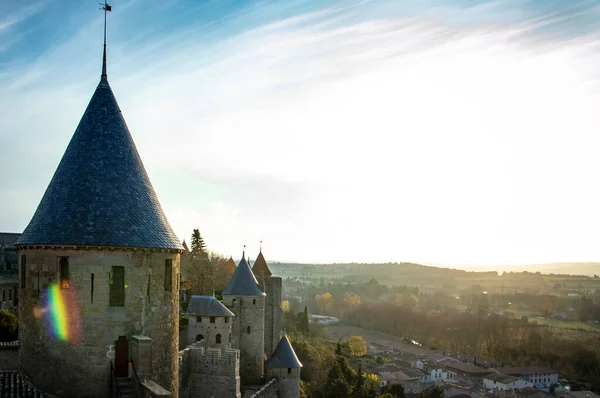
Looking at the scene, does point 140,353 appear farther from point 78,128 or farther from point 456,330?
point 456,330

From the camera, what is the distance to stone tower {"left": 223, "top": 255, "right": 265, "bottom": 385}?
3534 cm

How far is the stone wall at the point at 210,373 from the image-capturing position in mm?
24281

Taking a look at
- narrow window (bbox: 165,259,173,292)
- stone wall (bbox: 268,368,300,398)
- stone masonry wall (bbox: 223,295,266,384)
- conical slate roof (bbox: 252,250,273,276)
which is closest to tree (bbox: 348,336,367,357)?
conical slate roof (bbox: 252,250,273,276)

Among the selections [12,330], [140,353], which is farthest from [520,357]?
[140,353]

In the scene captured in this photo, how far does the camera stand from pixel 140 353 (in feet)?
41.1

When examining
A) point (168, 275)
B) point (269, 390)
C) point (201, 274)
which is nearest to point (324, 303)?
point (201, 274)

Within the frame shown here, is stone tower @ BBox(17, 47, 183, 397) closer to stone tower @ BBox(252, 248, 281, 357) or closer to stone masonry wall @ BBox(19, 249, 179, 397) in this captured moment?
stone masonry wall @ BBox(19, 249, 179, 397)

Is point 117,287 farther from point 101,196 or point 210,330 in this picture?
point 210,330

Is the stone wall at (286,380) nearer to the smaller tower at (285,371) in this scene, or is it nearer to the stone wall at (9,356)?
the smaller tower at (285,371)

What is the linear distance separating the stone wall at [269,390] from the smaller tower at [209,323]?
9.99ft

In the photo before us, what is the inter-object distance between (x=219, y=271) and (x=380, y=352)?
43599 mm

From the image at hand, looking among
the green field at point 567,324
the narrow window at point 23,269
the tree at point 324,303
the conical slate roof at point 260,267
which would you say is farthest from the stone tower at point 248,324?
the tree at point 324,303

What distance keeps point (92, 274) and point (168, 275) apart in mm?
1898

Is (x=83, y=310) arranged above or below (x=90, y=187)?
below
